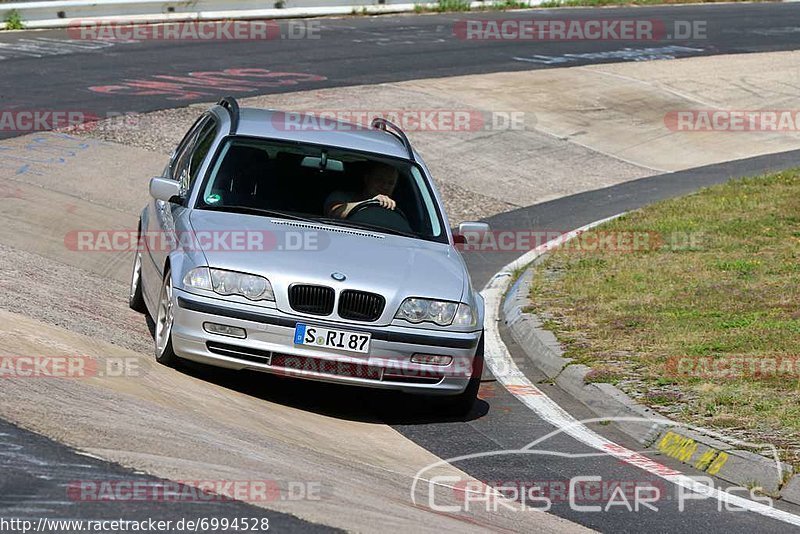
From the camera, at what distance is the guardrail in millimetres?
26312

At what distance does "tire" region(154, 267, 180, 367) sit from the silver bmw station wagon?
1cm

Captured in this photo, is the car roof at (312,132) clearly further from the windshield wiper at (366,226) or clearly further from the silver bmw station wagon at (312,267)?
the windshield wiper at (366,226)

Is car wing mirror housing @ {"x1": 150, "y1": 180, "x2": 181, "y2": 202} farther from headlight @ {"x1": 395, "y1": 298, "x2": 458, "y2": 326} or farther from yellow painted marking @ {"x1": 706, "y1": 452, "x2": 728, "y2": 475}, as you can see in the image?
yellow painted marking @ {"x1": 706, "y1": 452, "x2": 728, "y2": 475}

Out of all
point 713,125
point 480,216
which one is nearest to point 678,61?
point 713,125

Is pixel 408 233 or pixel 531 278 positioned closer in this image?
pixel 408 233

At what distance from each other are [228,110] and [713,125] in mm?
13806

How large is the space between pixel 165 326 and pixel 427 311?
5.41 feet

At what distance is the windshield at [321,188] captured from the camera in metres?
8.91

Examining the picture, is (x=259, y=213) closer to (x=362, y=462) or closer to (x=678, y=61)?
A: (x=362, y=462)

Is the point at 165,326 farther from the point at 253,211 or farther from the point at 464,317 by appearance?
the point at 464,317

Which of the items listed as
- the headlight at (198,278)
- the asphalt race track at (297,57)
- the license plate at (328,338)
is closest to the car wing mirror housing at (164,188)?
the headlight at (198,278)

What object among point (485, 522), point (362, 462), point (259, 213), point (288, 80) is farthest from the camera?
point (288, 80)

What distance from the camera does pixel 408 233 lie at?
8.95m

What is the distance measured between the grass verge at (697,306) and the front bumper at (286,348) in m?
1.67
